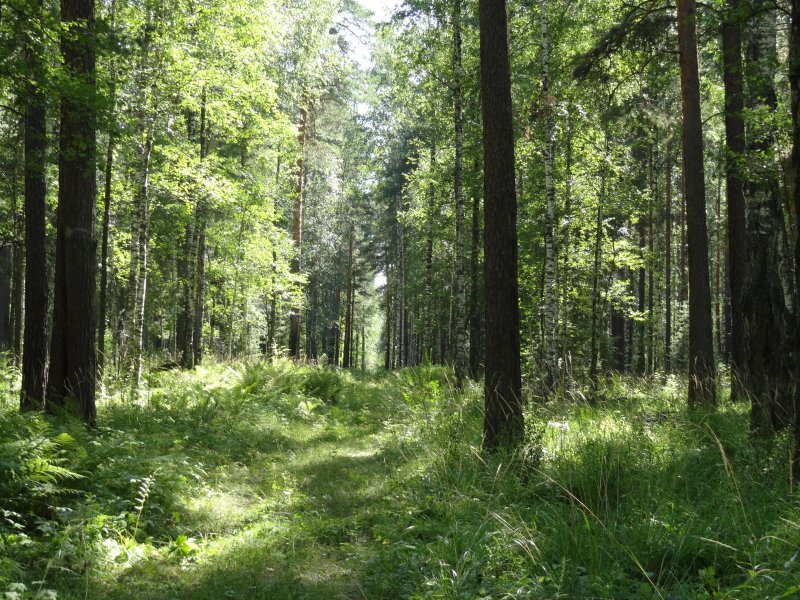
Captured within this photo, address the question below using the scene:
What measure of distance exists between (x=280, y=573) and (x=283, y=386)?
931 cm

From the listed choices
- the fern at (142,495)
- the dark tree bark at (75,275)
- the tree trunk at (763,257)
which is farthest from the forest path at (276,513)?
the tree trunk at (763,257)

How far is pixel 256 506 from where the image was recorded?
6008mm

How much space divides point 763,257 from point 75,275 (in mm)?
8816

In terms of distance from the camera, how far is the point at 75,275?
784 centimetres

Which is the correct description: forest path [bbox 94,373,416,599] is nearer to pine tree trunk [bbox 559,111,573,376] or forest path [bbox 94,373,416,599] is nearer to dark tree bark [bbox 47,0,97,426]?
dark tree bark [bbox 47,0,97,426]

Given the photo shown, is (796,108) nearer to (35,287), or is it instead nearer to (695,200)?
(695,200)

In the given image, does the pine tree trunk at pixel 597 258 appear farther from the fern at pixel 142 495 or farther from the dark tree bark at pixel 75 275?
the fern at pixel 142 495

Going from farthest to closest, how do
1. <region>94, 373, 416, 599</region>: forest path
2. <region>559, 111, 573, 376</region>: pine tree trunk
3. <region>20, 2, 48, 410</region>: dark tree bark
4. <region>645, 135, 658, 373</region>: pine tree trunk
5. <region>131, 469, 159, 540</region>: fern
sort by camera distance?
<region>645, 135, 658, 373</region>: pine tree trunk → <region>559, 111, 573, 376</region>: pine tree trunk → <region>20, 2, 48, 410</region>: dark tree bark → <region>131, 469, 159, 540</region>: fern → <region>94, 373, 416, 599</region>: forest path

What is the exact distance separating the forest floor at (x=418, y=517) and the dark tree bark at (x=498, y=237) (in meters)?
0.53

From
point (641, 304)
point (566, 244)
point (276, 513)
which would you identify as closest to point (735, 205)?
point (566, 244)

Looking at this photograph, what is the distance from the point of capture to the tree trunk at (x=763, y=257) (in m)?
6.18

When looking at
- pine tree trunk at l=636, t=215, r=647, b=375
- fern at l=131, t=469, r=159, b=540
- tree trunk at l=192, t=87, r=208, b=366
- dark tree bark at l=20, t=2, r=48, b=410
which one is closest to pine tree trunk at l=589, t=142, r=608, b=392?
pine tree trunk at l=636, t=215, r=647, b=375

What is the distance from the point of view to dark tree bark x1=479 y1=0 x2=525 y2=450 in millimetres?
6539

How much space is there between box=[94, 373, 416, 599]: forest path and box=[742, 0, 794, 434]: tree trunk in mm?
4382
